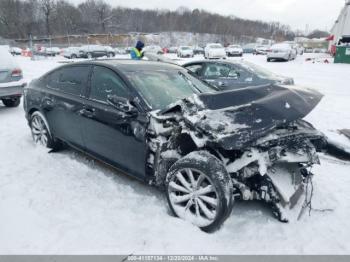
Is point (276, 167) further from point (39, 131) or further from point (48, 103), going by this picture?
point (39, 131)

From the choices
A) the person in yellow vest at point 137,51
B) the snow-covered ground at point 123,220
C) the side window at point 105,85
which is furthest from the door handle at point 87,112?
the person in yellow vest at point 137,51

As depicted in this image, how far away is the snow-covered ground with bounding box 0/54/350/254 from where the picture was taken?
2.69 metres

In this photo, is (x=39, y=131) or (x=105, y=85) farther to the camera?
(x=39, y=131)

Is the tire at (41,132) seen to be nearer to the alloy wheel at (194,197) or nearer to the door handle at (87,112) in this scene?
the door handle at (87,112)

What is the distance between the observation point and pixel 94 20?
8138 cm

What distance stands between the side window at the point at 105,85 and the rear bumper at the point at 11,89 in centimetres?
444

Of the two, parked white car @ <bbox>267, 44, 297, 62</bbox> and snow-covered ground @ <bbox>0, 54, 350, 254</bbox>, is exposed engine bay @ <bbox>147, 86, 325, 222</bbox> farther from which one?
parked white car @ <bbox>267, 44, 297, 62</bbox>

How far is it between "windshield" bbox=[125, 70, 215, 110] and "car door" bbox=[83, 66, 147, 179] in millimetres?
185

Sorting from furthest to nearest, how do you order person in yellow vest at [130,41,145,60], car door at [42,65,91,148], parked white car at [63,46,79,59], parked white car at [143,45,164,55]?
parked white car at [63,46,79,59]
parked white car at [143,45,164,55]
person in yellow vest at [130,41,145,60]
car door at [42,65,91,148]

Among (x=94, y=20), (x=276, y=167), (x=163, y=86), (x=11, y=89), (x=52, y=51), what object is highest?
(x=94, y=20)

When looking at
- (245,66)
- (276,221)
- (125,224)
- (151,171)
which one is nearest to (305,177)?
(276,221)

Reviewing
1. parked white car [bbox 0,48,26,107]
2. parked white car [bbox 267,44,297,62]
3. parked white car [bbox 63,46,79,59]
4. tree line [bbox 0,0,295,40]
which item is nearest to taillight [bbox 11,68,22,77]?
parked white car [bbox 0,48,26,107]

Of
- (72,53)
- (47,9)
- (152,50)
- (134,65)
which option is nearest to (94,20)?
(47,9)

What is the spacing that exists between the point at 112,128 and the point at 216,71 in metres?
4.77
